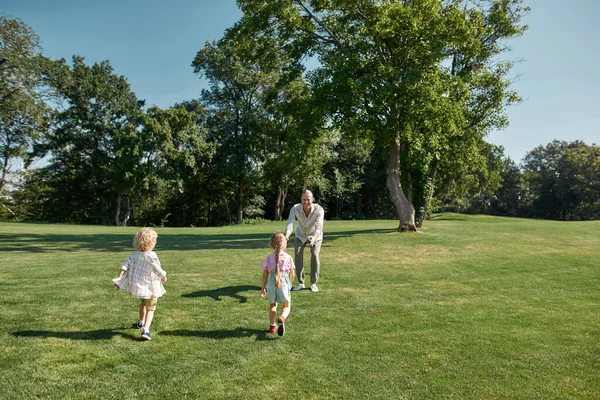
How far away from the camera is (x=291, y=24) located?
2002 centimetres

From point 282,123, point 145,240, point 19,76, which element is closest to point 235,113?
point 282,123

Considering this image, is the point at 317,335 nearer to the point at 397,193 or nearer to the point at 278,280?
the point at 278,280

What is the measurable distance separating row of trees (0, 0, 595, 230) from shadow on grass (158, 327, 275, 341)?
537 inches

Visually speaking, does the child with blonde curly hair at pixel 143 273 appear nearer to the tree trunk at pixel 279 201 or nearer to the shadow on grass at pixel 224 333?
the shadow on grass at pixel 224 333

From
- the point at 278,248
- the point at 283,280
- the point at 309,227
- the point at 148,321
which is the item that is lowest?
the point at 148,321

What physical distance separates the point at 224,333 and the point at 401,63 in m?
16.9

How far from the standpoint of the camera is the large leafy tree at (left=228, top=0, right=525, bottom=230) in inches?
717

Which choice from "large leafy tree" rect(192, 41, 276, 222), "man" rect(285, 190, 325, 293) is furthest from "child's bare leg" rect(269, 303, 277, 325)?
"large leafy tree" rect(192, 41, 276, 222)

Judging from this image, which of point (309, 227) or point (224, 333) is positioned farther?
point (309, 227)

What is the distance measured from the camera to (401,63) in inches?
771

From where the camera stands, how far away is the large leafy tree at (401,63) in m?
18.2

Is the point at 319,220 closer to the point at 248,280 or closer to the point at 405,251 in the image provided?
the point at 248,280

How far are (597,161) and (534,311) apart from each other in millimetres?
67485

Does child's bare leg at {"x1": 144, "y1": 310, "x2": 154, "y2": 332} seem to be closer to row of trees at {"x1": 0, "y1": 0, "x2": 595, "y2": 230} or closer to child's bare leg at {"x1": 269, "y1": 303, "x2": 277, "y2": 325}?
child's bare leg at {"x1": 269, "y1": 303, "x2": 277, "y2": 325}
